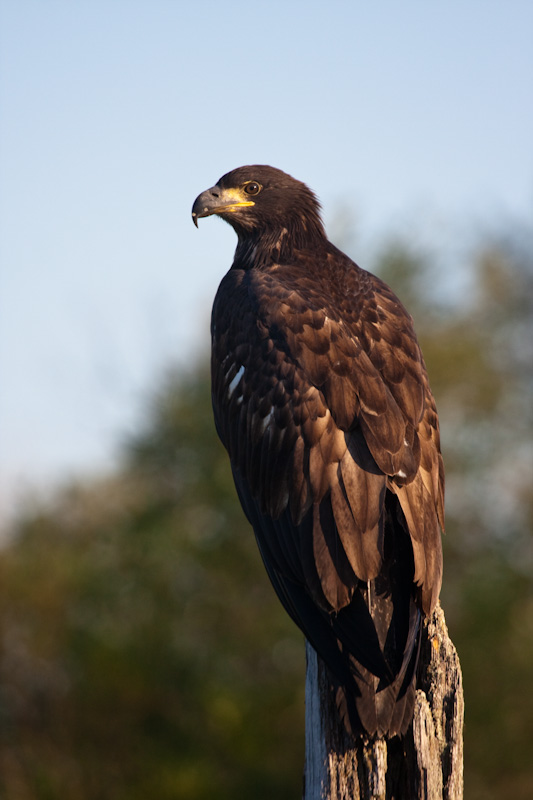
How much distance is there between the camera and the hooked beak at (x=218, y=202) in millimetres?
6070

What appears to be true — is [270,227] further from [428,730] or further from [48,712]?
[48,712]

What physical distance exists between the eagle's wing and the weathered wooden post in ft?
1.05

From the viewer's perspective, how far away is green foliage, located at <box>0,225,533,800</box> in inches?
880

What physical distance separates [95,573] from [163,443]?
3.99 metres

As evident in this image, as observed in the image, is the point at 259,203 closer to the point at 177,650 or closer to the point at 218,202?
the point at 218,202

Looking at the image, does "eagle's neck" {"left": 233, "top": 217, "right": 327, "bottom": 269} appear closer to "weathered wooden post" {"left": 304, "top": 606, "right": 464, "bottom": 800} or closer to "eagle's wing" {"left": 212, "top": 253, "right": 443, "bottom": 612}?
"eagle's wing" {"left": 212, "top": 253, "right": 443, "bottom": 612}

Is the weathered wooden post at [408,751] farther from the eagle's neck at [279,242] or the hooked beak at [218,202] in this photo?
the hooked beak at [218,202]

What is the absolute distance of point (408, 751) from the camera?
11.9 ft

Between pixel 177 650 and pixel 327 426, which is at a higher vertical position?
pixel 177 650

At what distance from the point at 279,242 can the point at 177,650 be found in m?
19.3

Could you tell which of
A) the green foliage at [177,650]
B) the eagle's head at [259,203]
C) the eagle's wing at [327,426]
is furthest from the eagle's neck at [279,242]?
the green foliage at [177,650]

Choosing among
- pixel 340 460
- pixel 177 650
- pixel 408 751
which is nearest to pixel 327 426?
pixel 340 460

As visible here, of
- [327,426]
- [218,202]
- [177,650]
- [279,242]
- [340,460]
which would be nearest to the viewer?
[340,460]

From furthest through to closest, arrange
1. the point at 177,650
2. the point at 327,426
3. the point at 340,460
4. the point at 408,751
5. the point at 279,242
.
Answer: the point at 177,650
the point at 279,242
the point at 327,426
the point at 340,460
the point at 408,751
